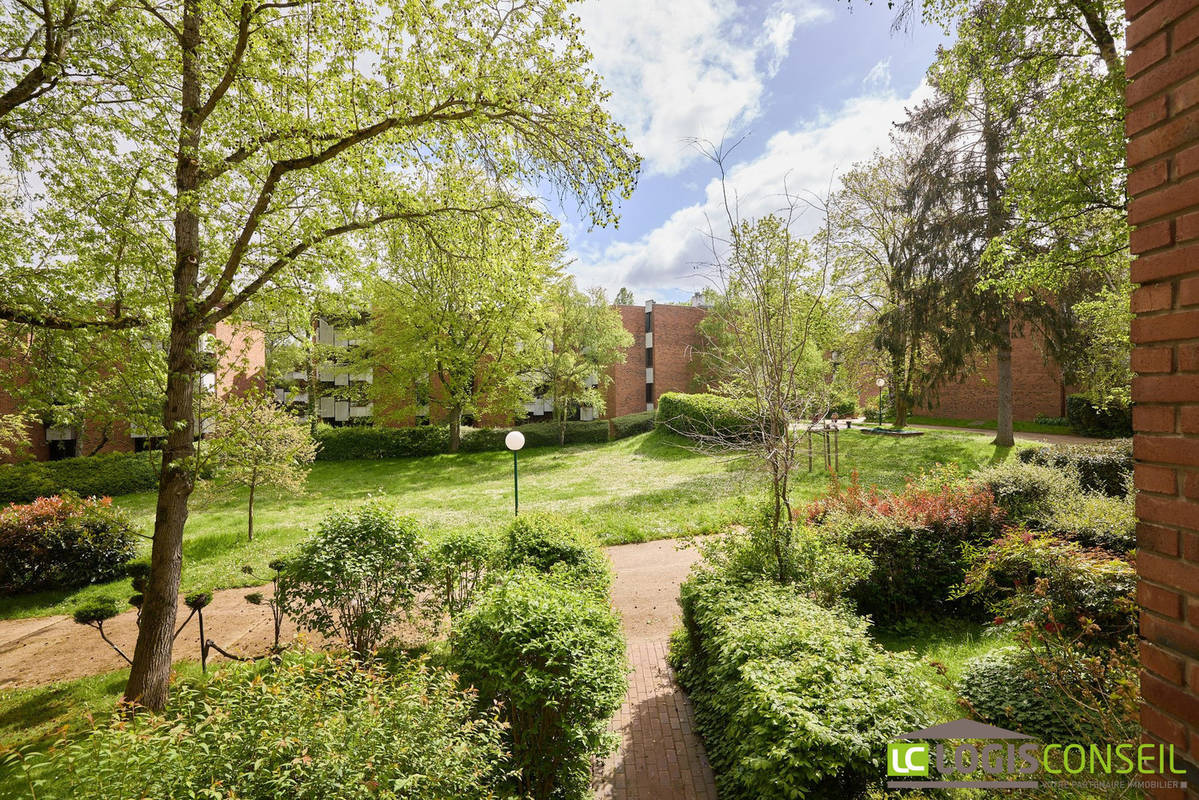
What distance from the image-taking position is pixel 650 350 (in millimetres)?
34625

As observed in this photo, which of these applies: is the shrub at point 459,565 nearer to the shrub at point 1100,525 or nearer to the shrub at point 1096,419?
the shrub at point 1100,525

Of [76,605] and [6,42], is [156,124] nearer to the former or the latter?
[6,42]

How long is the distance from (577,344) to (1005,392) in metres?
18.5

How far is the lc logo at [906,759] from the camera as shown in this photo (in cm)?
284

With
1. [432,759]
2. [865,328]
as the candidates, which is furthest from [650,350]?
[432,759]

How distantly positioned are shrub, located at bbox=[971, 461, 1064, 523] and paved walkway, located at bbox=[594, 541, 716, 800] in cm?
567

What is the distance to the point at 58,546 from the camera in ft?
32.4

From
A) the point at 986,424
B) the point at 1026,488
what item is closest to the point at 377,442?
the point at 1026,488

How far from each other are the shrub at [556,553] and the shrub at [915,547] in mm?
3497

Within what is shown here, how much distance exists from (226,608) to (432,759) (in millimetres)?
8398

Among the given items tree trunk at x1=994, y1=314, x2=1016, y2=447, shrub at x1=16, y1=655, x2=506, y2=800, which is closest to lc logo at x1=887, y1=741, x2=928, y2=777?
shrub at x1=16, y1=655, x2=506, y2=800

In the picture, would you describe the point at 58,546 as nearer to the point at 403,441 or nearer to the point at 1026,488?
the point at 403,441

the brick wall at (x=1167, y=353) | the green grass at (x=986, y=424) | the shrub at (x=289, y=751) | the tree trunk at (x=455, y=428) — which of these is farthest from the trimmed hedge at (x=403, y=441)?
the brick wall at (x=1167, y=353)

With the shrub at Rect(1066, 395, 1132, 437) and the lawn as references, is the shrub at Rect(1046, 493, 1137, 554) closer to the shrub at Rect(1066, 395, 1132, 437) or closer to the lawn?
the lawn
